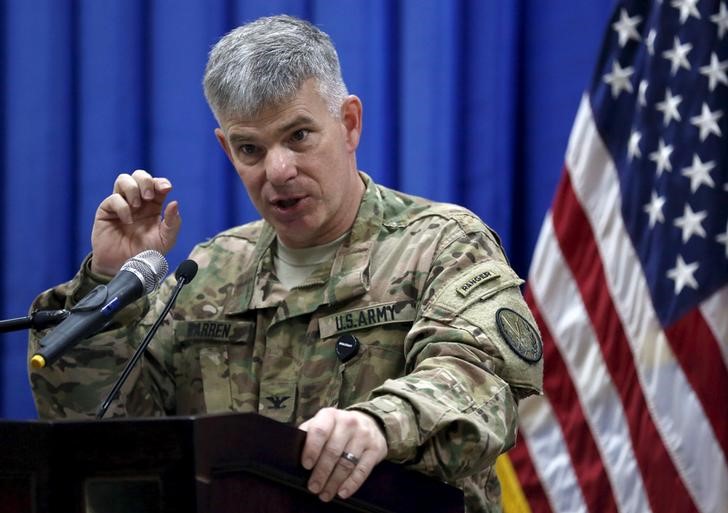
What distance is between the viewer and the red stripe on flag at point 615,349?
2.54 m

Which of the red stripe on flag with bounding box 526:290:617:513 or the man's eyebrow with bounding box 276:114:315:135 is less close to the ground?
the man's eyebrow with bounding box 276:114:315:135

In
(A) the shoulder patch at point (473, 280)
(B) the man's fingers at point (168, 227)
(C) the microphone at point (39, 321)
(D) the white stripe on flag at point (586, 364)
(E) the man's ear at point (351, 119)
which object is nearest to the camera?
(C) the microphone at point (39, 321)

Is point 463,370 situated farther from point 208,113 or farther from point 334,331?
point 208,113

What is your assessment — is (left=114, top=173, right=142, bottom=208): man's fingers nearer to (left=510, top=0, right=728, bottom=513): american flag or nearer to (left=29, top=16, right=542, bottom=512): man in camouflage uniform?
(left=29, top=16, right=542, bottom=512): man in camouflage uniform

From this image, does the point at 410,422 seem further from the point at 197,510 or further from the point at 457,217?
the point at 457,217

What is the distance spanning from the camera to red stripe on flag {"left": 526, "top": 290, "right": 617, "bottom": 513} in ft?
8.71

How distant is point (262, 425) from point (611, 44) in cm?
186

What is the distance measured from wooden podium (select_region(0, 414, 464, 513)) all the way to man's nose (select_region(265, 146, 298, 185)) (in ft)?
2.61

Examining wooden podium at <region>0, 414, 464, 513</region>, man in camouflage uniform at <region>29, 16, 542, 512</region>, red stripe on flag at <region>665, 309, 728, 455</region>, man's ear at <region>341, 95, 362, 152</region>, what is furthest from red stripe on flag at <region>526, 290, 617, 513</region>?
wooden podium at <region>0, 414, 464, 513</region>

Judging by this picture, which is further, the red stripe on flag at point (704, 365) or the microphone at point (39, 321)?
the red stripe on flag at point (704, 365)

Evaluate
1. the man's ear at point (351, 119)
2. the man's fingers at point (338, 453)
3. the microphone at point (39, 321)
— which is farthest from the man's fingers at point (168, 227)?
the man's fingers at point (338, 453)

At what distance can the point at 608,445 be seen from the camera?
8.70 feet

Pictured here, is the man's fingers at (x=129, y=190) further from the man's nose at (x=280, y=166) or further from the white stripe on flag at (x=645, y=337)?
the white stripe on flag at (x=645, y=337)

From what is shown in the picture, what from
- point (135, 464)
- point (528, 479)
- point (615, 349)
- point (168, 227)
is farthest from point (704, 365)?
point (135, 464)
